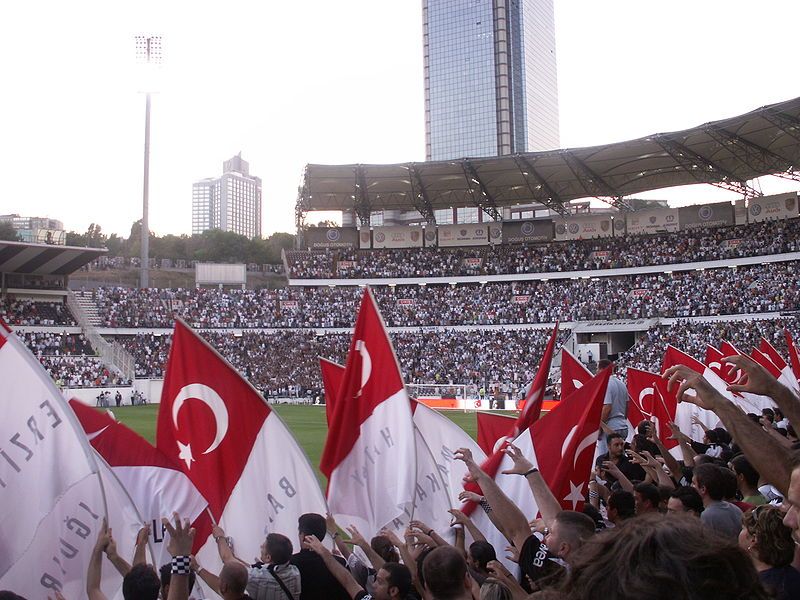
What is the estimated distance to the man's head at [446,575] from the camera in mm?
3201

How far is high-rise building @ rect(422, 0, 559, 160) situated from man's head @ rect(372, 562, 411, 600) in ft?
432

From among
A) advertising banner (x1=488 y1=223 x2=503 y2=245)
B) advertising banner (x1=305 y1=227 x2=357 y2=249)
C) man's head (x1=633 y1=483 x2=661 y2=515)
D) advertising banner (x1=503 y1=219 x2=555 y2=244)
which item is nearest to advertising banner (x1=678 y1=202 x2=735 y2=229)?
advertising banner (x1=503 y1=219 x2=555 y2=244)

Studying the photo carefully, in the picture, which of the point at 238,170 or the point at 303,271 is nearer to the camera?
the point at 303,271

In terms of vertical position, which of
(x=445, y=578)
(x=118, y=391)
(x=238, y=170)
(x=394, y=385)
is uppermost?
(x=238, y=170)

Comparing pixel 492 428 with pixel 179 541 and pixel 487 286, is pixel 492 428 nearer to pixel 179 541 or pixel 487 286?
pixel 179 541


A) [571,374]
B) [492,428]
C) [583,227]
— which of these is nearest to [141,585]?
[492,428]

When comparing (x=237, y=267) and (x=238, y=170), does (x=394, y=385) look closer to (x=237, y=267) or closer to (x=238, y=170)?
(x=237, y=267)

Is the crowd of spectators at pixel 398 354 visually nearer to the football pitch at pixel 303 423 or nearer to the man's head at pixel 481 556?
the football pitch at pixel 303 423

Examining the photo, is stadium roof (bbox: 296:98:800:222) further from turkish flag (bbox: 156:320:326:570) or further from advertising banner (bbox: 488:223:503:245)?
turkish flag (bbox: 156:320:326:570)

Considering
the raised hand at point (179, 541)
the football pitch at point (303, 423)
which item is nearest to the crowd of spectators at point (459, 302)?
the football pitch at point (303, 423)

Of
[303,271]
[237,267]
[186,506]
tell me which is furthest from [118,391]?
[186,506]

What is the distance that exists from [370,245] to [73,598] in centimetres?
5860

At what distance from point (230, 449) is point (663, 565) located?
4.98 metres

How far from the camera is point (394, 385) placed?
21.5 feet
